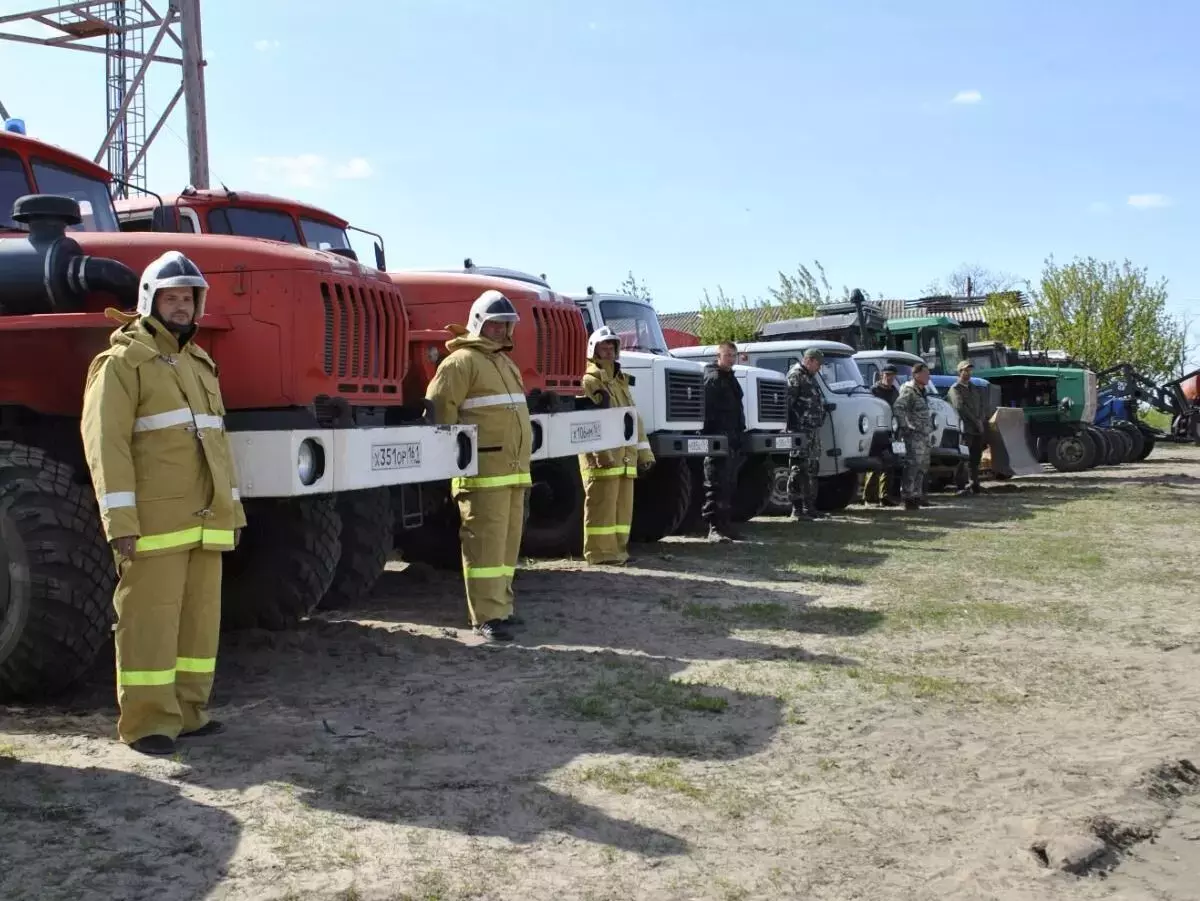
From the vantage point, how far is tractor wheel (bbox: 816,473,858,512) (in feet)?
49.3

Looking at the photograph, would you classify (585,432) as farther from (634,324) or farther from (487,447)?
(634,324)

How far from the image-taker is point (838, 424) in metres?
14.0

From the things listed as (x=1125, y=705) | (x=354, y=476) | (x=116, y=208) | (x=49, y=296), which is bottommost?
(x=1125, y=705)

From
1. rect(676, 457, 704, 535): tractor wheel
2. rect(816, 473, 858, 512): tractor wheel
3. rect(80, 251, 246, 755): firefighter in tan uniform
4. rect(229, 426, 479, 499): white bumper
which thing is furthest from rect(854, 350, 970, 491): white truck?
rect(80, 251, 246, 755): firefighter in tan uniform

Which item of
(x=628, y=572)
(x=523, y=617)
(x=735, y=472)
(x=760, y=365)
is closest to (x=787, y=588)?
(x=628, y=572)

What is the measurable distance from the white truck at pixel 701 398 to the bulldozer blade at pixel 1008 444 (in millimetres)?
6742

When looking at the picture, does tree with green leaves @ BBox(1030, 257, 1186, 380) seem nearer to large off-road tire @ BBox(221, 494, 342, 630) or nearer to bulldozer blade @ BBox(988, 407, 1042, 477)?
bulldozer blade @ BBox(988, 407, 1042, 477)

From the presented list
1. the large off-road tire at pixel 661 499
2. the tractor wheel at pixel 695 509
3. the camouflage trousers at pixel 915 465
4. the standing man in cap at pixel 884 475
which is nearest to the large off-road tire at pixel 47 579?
the large off-road tire at pixel 661 499

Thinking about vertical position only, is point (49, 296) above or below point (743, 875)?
above

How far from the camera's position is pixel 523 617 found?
7.14m

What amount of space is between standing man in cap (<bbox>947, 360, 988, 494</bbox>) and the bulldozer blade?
1117 mm

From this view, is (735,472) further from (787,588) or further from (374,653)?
(374,653)

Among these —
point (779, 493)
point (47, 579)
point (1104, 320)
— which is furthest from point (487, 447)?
point (1104, 320)

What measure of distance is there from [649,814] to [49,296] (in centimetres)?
325
